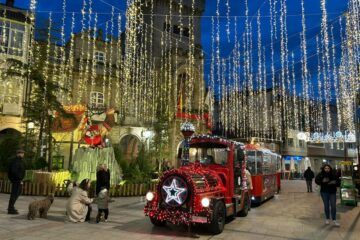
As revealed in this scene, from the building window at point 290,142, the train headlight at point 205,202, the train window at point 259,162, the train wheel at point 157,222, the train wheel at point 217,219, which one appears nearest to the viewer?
the train headlight at point 205,202

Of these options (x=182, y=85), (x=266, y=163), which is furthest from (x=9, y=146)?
(x=182, y=85)

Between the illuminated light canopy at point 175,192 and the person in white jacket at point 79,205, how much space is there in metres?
2.63

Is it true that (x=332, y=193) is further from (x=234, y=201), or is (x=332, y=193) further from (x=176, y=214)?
(x=176, y=214)

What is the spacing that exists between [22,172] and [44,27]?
43.8ft

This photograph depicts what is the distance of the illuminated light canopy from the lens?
8688 millimetres

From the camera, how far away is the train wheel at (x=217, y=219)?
8680 millimetres

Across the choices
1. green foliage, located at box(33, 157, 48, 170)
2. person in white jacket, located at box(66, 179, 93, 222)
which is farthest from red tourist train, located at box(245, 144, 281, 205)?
green foliage, located at box(33, 157, 48, 170)

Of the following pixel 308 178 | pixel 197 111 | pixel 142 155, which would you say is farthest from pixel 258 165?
pixel 197 111

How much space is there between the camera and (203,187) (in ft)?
29.4

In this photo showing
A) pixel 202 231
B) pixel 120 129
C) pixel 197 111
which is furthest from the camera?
pixel 197 111

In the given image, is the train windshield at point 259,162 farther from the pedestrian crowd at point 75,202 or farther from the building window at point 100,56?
the building window at point 100,56

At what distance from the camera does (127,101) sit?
30547 millimetres

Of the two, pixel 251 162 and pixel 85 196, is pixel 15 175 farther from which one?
pixel 251 162

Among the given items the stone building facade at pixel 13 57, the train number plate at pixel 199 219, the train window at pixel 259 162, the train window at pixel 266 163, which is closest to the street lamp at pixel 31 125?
the stone building facade at pixel 13 57
